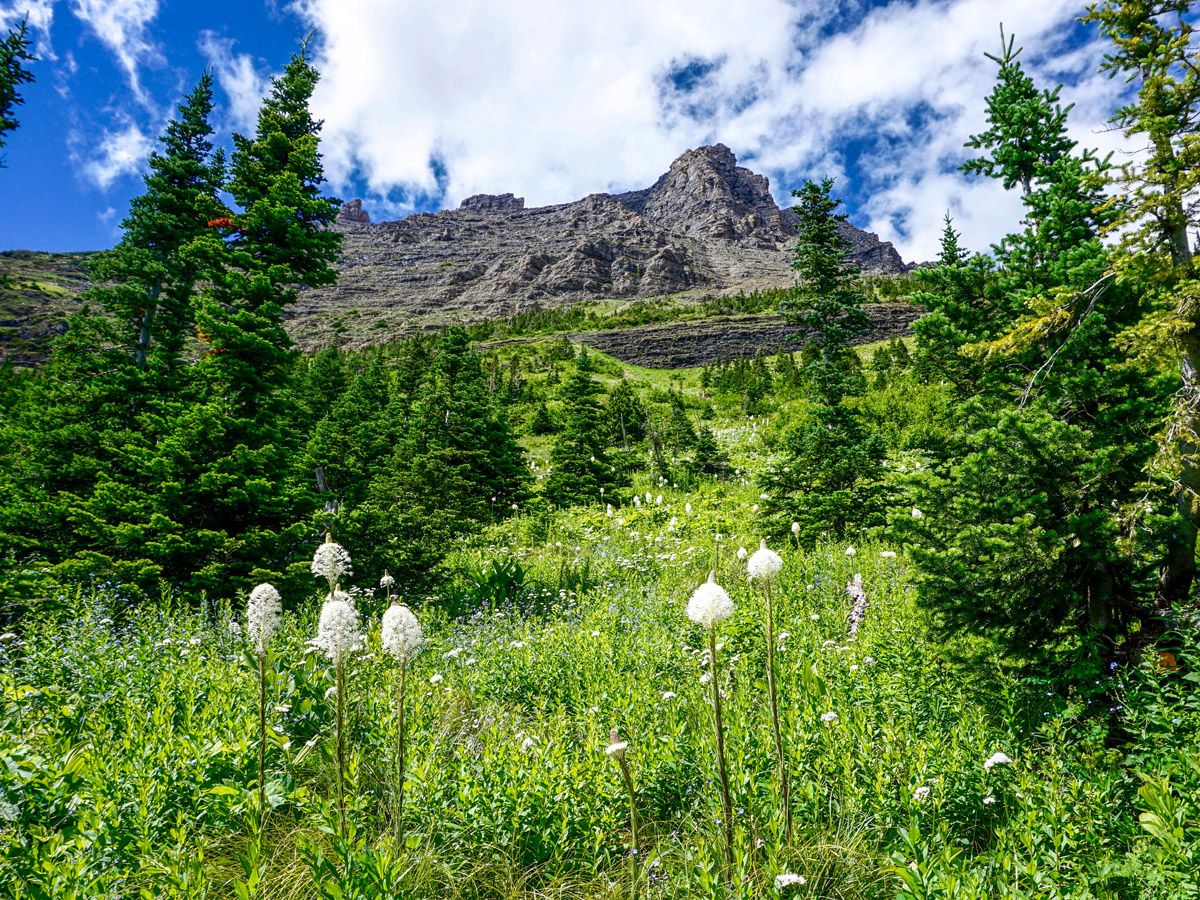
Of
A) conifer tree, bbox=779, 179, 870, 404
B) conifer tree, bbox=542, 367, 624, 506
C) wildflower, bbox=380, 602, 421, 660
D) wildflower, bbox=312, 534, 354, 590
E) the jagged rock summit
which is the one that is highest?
the jagged rock summit

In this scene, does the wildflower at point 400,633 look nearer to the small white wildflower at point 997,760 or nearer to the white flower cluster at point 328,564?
the white flower cluster at point 328,564

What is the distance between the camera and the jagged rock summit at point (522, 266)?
4761 inches

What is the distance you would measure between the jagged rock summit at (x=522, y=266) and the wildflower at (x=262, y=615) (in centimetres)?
9568

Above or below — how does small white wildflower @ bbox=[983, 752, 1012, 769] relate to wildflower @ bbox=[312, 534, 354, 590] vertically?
below

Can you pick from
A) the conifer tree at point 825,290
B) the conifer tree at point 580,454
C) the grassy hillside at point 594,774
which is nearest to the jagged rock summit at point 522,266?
the conifer tree at point 580,454

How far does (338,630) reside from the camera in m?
2.67

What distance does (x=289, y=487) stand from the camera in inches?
355

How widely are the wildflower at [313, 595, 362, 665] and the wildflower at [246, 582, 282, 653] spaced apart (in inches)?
18.3

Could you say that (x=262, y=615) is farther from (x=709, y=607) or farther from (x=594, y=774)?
(x=709, y=607)

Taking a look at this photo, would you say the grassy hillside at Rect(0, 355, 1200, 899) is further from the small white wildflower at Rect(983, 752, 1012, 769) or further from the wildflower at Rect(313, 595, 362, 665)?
the wildflower at Rect(313, 595, 362, 665)

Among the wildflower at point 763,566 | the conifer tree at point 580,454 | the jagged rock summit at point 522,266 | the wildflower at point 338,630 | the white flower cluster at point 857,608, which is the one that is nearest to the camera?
the wildflower at point 338,630

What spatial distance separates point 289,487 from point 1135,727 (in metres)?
10.5

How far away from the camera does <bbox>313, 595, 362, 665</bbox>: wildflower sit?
8.61 feet

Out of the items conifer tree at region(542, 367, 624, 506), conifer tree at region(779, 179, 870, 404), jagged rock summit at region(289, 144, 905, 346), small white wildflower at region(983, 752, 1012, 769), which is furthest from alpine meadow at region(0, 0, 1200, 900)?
jagged rock summit at region(289, 144, 905, 346)
